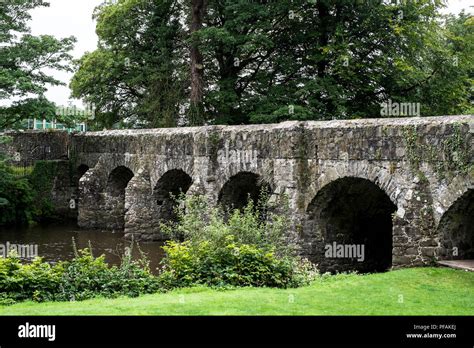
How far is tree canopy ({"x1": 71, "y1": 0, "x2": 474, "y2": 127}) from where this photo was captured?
27156mm

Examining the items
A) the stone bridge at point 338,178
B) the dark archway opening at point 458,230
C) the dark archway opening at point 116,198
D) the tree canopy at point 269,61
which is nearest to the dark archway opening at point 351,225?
the stone bridge at point 338,178

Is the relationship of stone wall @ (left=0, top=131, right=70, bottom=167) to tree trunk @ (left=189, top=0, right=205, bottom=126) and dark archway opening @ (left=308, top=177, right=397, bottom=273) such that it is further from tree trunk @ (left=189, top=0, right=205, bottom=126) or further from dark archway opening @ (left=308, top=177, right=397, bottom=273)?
dark archway opening @ (left=308, top=177, right=397, bottom=273)

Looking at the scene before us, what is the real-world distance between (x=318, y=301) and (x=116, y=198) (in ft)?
61.8

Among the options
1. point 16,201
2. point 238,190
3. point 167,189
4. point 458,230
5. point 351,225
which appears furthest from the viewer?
point 16,201

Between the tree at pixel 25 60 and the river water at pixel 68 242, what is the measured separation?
4.35m

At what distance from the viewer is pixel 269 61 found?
30469 millimetres

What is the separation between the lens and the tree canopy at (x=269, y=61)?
89.1 ft

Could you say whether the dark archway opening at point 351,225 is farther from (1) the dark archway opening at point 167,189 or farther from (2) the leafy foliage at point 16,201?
(2) the leafy foliage at point 16,201

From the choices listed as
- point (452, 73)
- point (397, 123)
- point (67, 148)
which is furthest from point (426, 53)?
point (67, 148)

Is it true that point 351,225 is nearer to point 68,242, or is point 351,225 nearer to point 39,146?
point 68,242

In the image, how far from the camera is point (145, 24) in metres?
33.1

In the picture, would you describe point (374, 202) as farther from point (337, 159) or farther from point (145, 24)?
point (145, 24)

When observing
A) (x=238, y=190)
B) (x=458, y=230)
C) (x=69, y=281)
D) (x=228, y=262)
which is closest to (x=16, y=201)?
(x=238, y=190)
